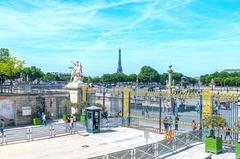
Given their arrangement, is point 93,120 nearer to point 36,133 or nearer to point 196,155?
point 36,133

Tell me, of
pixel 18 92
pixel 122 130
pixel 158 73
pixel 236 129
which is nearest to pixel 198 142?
pixel 236 129

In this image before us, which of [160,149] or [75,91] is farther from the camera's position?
[75,91]

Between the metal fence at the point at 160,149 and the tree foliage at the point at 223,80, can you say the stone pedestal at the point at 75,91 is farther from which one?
the tree foliage at the point at 223,80

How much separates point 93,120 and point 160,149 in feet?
29.1

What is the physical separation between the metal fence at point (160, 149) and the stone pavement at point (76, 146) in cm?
297

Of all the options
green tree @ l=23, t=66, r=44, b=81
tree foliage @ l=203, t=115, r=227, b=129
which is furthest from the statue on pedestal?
green tree @ l=23, t=66, r=44, b=81

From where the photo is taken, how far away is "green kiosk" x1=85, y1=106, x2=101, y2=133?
26.5 meters

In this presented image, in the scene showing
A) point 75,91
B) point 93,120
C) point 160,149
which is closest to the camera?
point 160,149

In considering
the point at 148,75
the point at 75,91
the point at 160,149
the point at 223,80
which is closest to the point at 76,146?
the point at 160,149

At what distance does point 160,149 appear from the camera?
18906mm

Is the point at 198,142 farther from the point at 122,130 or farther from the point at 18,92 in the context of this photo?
the point at 18,92

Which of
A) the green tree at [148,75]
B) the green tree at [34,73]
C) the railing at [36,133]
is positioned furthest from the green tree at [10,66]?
the green tree at [148,75]

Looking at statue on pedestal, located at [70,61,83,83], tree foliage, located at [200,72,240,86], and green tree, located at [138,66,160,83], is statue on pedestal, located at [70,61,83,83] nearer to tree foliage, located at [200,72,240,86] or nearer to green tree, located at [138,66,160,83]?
tree foliage, located at [200,72,240,86]

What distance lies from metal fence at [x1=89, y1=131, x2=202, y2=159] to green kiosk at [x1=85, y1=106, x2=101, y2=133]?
784 cm
